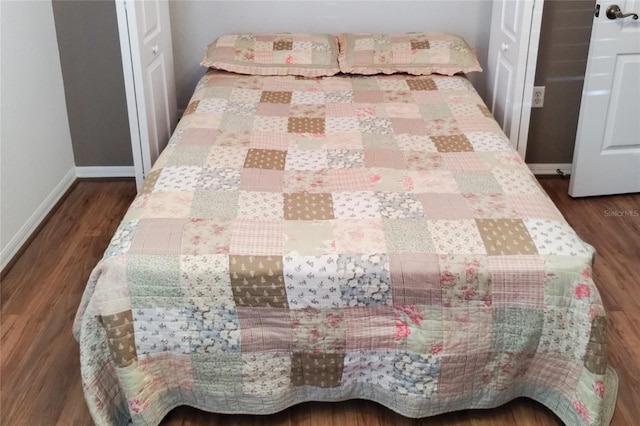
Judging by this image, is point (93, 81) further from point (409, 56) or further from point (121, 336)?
point (121, 336)

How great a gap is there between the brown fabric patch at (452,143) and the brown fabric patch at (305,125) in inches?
17.1

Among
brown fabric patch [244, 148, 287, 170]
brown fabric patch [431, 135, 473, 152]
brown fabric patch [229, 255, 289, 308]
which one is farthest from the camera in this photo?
brown fabric patch [431, 135, 473, 152]

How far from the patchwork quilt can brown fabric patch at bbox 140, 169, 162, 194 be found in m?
0.05

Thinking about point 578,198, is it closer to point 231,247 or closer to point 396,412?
point 396,412

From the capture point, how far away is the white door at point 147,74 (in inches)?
108

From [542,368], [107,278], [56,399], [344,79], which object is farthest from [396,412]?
[344,79]

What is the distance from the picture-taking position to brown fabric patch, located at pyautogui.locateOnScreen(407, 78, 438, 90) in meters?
3.12

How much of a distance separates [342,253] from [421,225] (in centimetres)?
27

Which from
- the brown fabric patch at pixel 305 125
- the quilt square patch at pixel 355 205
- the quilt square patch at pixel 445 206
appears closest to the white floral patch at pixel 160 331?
the quilt square patch at pixel 355 205

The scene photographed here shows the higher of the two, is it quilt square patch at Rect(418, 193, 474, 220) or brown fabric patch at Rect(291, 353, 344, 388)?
quilt square patch at Rect(418, 193, 474, 220)

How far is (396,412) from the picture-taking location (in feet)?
6.81

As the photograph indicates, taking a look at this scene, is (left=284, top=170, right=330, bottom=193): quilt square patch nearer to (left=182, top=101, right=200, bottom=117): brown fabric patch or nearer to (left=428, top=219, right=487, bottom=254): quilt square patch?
(left=428, top=219, right=487, bottom=254): quilt square patch

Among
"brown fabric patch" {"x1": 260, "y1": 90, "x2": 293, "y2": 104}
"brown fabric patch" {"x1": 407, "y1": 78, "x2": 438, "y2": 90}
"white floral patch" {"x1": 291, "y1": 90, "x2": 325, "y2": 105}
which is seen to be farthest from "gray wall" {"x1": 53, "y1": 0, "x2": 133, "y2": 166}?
"brown fabric patch" {"x1": 407, "y1": 78, "x2": 438, "y2": 90}

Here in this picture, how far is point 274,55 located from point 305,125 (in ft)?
2.25
